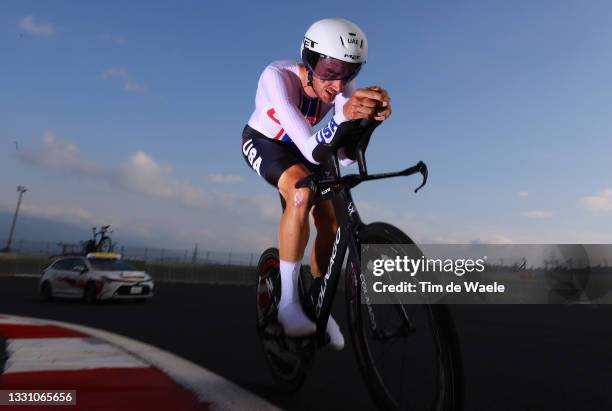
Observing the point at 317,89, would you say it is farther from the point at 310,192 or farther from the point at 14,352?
the point at 14,352

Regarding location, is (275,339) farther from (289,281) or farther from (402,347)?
(402,347)

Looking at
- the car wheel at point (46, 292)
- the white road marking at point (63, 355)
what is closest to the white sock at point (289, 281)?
the white road marking at point (63, 355)

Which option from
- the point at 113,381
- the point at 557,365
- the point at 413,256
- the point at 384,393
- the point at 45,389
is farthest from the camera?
the point at 557,365

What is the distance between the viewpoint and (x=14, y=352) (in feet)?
13.2

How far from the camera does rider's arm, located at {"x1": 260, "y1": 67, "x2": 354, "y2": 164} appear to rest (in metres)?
2.85

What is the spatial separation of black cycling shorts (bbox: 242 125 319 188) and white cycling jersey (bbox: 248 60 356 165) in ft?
0.17

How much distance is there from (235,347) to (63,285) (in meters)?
10.9

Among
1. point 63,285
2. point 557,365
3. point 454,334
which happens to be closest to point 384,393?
point 454,334

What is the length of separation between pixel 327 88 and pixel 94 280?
12293mm

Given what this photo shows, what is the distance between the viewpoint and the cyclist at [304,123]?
9.68 ft

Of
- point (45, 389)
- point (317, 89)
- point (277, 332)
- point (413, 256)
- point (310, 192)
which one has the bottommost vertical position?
point (45, 389)

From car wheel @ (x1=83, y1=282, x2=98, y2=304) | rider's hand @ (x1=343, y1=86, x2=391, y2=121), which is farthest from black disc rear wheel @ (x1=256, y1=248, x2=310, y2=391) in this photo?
car wheel @ (x1=83, y1=282, x2=98, y2=304)

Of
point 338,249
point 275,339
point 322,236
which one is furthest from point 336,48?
point 275,339

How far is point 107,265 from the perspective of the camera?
1483 centimetres
